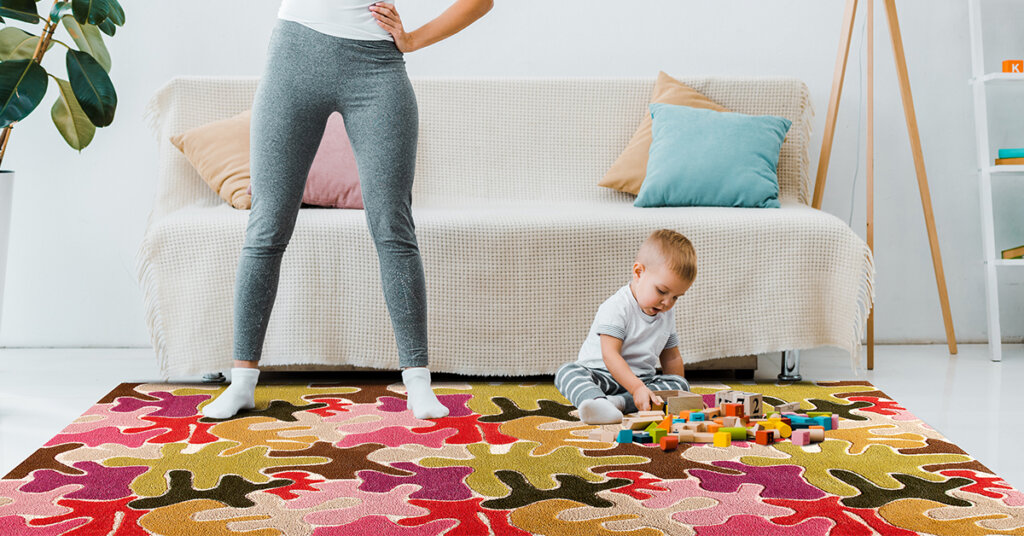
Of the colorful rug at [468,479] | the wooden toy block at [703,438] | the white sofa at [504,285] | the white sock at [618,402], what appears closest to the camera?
Answer: the colorful rug at [468,479]

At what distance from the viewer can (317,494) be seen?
1.35 meters

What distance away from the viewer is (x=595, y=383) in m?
1.95

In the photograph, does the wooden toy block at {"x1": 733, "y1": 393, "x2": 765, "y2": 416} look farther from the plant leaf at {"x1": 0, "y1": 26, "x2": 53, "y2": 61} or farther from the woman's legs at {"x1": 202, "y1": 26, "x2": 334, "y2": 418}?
the plant leaf at {"x1": 0, "y1": 26, "x2": 53, "y2": 61}

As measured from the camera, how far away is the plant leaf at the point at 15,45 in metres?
2.32

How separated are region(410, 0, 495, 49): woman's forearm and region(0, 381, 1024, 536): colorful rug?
75 cm

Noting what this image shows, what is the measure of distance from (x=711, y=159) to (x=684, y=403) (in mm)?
958

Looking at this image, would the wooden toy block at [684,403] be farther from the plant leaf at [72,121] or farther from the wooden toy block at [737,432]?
the plant leaf at [72,121]

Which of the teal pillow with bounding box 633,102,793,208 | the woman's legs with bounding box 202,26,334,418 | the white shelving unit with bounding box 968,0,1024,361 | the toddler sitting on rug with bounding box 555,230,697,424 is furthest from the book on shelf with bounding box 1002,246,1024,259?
the woman's legs with bounding box 202,26,334,418

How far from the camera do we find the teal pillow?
8.22 feet

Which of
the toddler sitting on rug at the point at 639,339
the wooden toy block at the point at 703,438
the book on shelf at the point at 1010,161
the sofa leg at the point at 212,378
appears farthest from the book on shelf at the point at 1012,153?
the sofa leg at the point at 212,378

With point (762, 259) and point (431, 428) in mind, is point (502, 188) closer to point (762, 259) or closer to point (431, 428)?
point (762, 259)

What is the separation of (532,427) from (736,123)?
1.27 meters

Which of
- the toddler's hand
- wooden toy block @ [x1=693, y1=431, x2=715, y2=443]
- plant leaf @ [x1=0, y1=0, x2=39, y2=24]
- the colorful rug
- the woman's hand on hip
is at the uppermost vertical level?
plant leaf @ [x1=0, y1=0, x2=39, y2=24]

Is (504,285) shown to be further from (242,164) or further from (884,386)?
(884,386)
